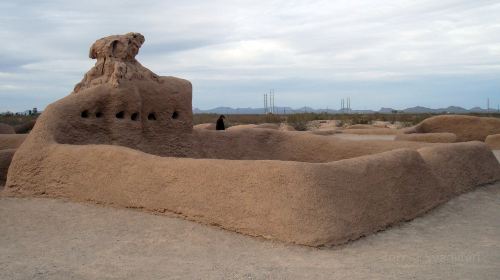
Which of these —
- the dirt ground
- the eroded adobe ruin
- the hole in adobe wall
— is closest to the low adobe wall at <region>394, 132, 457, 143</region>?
the eroded adobe ruin

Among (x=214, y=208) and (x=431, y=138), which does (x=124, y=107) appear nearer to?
(x=214, y=208)

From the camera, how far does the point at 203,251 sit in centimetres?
586

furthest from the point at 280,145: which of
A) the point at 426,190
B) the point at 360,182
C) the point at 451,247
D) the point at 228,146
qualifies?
the point at 451,247

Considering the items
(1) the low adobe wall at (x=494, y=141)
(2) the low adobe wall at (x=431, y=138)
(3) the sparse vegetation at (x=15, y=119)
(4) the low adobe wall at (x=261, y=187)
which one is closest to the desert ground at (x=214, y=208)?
(4) the low adobe wall at (x=261, y=187)

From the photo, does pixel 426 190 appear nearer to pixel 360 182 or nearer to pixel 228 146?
pixel 360 182

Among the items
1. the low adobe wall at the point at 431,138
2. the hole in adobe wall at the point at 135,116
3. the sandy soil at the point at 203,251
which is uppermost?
the hole in adobe wall at the point at 135,116

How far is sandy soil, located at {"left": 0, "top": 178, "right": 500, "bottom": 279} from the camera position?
5.19 m

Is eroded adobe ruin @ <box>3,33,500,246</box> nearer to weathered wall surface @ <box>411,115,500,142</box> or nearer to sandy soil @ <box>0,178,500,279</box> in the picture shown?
sandy soil @ <box>0,178,500,279</box>

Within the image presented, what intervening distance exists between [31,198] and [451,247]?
6.18m

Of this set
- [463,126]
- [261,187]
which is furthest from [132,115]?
[463,126]

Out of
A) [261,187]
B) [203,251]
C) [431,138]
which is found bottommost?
[203,251]

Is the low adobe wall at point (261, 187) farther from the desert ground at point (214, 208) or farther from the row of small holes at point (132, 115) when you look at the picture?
the row of small holes at point (132, 115)

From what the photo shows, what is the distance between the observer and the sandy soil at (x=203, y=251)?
519 centimetres

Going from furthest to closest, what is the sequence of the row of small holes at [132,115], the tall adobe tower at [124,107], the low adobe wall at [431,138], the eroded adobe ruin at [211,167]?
1. the low adobe wall at [431,138]
2. the row of small holes at [132,115]
3. the tall adobe tower at [124,107]
4. the eroded adobe ruin at [211,167]
